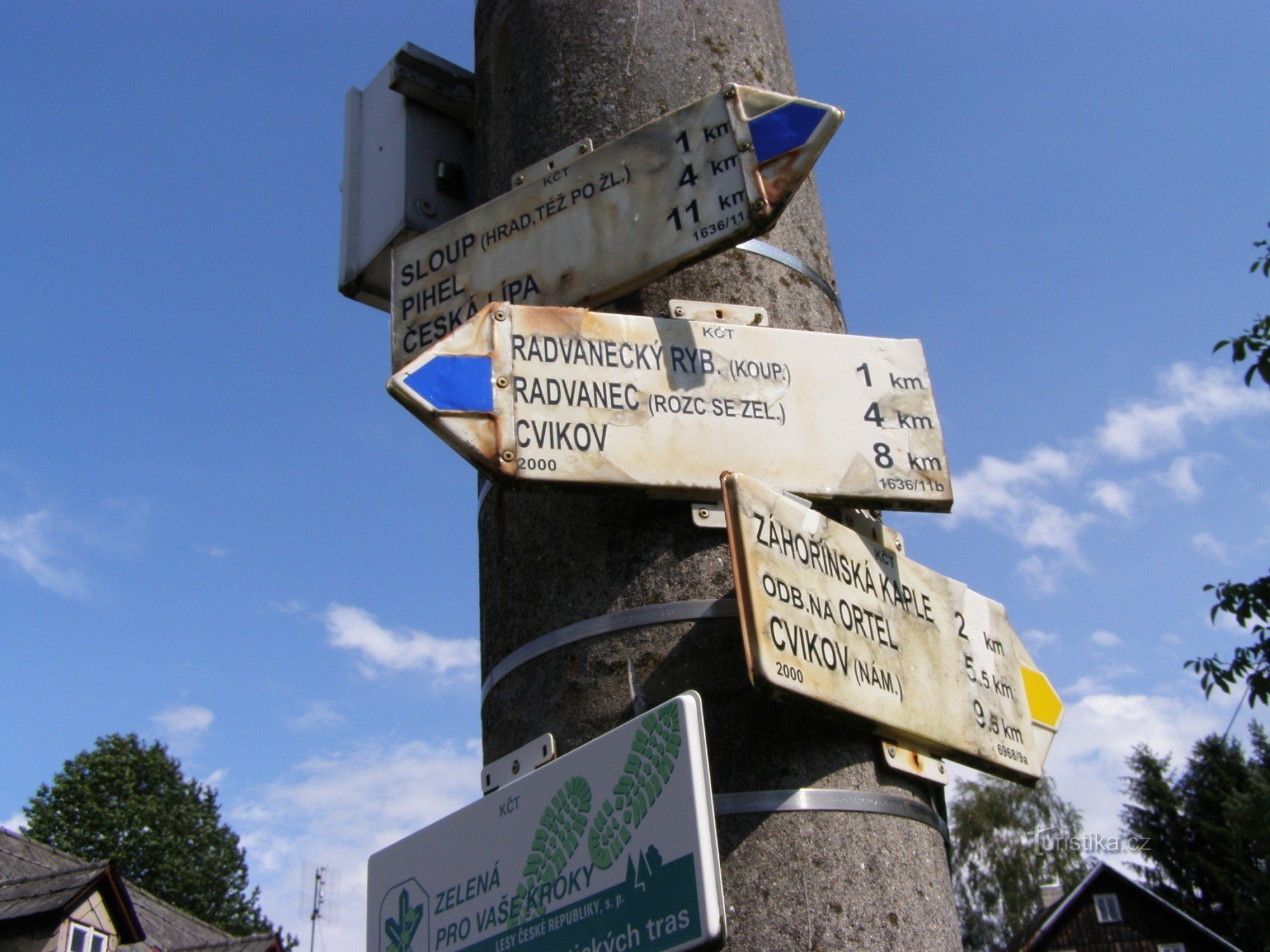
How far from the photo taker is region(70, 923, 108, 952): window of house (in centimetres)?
1550

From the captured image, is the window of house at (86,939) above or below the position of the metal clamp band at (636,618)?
above

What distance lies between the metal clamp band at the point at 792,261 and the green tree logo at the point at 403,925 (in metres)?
1.38

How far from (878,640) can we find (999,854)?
24.4 meters

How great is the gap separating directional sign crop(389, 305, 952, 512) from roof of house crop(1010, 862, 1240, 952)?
78.1 feet

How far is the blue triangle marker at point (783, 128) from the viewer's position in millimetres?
2078

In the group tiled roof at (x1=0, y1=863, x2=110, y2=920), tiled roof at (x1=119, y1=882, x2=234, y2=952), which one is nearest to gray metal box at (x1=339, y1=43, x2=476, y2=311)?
tiled roof at (x1=0, y1=863, x2=110, y2=920)

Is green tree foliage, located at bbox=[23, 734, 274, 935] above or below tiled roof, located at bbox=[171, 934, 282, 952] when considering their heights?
above

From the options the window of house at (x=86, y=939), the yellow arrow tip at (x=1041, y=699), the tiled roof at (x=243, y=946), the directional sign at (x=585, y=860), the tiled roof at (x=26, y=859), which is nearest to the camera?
the directional sign at (x=585, y=860)

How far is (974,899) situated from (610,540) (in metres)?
24.5

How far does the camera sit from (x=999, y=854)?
23922mm

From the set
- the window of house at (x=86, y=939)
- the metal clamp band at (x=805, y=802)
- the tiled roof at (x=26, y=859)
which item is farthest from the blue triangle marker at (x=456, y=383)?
the tiled roof at (x=26, y=859)

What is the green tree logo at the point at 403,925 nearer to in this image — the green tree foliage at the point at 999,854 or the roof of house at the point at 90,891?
the roof of house at the point at 90,891

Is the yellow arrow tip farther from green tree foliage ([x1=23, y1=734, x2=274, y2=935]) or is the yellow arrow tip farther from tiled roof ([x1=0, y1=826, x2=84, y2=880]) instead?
green tree foliage ([x1=23, y1=734, x2=274, y2=935])

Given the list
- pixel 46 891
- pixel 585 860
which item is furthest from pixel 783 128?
pixel 46 891
